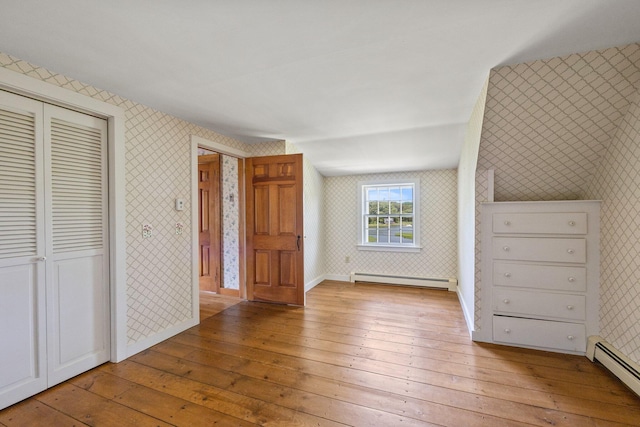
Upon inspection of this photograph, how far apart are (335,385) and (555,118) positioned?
2.66 metres

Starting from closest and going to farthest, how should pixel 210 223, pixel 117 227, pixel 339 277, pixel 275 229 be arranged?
pixel 117 227, pixel 275 229, pixel 210 223, pixel 339 277

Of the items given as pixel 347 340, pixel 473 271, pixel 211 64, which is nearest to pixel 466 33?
pixel 211 64

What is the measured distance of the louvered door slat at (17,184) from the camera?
1.76 metres

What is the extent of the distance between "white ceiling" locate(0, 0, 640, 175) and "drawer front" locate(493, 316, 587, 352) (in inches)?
83.8

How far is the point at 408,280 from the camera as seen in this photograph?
15.5ft

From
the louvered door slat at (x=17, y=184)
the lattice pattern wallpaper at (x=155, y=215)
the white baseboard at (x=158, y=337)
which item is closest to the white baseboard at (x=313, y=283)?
the white baseboard at (x=158, y=337)

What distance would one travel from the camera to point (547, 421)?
160cm

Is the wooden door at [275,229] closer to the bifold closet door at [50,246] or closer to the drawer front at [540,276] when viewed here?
the bifold closet door at [50,246]

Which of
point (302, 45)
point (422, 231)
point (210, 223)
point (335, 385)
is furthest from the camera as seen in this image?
point (422, 231)

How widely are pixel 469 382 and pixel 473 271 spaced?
110cm

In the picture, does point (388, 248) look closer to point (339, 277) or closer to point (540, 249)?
point (339, 277)

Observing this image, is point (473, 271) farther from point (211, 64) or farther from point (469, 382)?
point (211, 64)

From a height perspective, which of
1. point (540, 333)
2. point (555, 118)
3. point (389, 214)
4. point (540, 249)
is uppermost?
point (555, 118)

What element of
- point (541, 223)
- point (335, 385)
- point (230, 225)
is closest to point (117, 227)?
point (230, 225)
